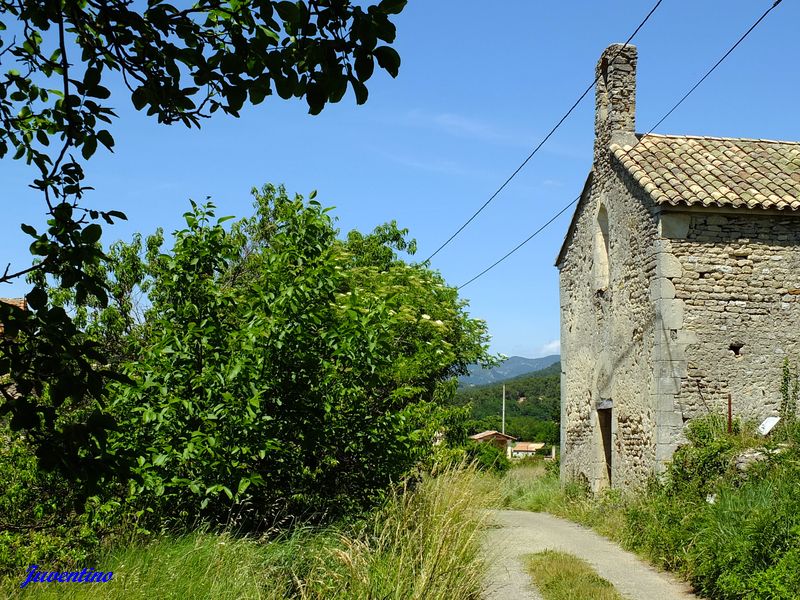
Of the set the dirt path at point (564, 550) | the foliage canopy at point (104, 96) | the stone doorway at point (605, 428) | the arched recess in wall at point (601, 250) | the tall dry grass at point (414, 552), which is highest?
the arched recess in wall at point (601, 250)

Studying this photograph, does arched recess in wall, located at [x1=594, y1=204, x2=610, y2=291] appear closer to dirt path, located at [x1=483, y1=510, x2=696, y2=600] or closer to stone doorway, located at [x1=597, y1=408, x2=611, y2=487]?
stone doorway, located at [x1=597, y1=408, x2=611, y2=487]

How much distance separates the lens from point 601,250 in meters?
15.4

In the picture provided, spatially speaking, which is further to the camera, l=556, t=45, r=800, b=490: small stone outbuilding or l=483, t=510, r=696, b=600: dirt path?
l=556, t=45, r=800, b=490: small stone outbuilding

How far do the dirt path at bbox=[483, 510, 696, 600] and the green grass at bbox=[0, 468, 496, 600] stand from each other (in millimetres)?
596

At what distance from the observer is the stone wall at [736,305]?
12.1m

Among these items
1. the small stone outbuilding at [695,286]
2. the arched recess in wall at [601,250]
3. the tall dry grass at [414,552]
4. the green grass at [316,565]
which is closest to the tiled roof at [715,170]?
the small stone outbuilding at [695,286]

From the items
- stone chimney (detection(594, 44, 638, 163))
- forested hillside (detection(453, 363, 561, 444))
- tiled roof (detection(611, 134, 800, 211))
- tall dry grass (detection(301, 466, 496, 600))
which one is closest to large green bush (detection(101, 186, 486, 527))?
tall dry grass (detection(301, 466, 496, 600))

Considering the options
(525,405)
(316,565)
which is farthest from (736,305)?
(525,405)

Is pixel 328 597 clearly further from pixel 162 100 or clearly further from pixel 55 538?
pixel 162 100

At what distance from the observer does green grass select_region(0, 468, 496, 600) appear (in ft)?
18.3

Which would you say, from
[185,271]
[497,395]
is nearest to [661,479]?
[185,271]

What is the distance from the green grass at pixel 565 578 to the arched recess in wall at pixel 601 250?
6.48m

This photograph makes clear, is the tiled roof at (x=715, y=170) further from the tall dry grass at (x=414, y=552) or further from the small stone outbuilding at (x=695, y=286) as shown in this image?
the tall dry grass at (x=414, y=552)

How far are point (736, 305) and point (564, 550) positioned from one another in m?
4.79
